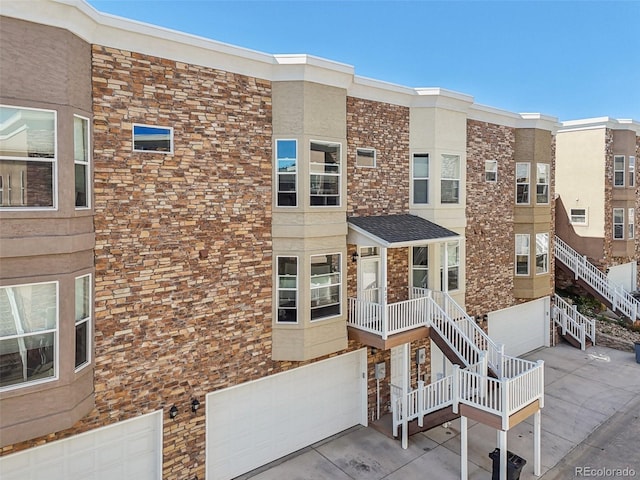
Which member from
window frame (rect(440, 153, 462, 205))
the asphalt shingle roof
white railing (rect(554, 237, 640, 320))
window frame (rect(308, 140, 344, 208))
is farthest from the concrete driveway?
window frame (rect(440, 153, 462, 205))

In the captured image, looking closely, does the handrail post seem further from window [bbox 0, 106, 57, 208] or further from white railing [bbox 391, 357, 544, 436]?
window [bbox 0, 106, 57, 208]

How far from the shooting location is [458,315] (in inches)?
530

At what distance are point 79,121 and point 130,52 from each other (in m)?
1.85

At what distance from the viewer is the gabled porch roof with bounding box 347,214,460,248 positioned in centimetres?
1107

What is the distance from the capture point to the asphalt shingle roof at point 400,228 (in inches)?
445

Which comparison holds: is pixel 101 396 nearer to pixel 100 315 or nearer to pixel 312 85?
pixel 100 315

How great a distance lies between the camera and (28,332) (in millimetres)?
6902

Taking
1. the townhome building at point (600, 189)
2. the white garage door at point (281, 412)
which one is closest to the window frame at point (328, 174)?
the white garage door at point (281, 412)

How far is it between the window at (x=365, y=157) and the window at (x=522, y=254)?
831 cm

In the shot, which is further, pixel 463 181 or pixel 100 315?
pixel 463 181

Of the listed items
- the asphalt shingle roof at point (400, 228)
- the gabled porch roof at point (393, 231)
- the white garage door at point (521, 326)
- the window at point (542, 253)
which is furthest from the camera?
the window at point (542, 253)

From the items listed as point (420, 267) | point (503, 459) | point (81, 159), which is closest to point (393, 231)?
point (420, 267)

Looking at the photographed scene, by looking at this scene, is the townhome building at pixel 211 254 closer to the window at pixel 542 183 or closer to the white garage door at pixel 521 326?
the white garage door at pixel 521 326

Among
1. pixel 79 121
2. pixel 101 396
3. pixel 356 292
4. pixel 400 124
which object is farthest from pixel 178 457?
pixel 400 124
